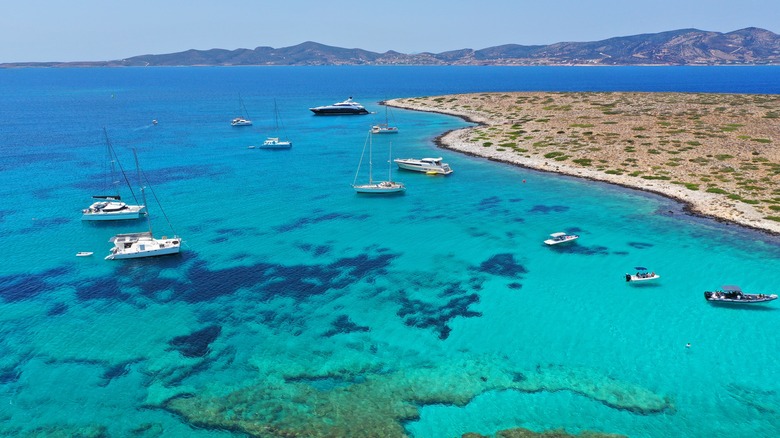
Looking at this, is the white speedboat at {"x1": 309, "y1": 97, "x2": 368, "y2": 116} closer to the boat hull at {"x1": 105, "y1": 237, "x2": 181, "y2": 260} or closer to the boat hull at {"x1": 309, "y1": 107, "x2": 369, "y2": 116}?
the boat hull at {"x1": 309, "y1": 107, "x2": 369, "y2": 116}

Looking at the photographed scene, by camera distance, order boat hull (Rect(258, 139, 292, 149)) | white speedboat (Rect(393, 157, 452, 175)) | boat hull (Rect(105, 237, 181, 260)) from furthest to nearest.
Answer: boat hull (Rect(258, 139, 292, 149)) → white speedboat (Rect(393, 157, 452, 175)) → boat hull (Rect(105, 237, 181, 260))

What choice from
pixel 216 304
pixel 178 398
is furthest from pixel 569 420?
pixel 216 304

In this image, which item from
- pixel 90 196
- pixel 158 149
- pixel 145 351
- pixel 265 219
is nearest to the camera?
pixel 145 351

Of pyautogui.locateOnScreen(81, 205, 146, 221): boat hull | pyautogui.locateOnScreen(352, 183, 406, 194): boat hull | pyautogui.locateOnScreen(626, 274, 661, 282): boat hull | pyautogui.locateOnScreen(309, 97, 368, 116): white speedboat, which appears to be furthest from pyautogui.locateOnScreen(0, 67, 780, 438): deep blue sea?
pyautogui.locateOnScreen(309, 97, 368, 116): white speedboat

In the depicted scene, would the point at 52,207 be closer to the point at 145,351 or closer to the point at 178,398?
the point at 145,351

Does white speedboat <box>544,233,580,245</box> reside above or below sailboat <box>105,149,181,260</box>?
below
